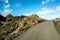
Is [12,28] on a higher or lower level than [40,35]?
higher

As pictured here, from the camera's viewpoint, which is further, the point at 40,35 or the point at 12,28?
the point at 12,28

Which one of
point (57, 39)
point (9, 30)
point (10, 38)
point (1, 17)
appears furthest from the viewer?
point (1, 17)

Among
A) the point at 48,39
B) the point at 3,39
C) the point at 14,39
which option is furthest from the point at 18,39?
the point at 48,39

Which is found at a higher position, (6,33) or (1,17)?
(1,17)

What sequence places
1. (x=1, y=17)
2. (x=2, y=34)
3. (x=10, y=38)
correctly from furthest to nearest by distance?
(x=1, y=17)
(x=2, y=34)
(x=10, y=38)

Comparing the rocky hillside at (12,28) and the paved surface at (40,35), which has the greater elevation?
the rocky hillside at (12,28)

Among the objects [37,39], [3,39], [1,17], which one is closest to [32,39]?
[37,39]

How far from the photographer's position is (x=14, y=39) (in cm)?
2098

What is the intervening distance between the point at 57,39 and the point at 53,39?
1.71ft

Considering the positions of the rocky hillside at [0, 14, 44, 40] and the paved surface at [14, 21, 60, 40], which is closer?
the paved surface at [14, 21, 60, 40]

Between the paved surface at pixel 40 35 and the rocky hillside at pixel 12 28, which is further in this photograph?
the rocky hillside at pixel 12 28

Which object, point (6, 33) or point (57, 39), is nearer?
point (57, 39)

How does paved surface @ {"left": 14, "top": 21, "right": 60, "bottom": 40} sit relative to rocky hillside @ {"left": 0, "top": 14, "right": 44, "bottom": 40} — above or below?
below

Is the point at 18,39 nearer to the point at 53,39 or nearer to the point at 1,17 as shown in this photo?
the point at 53,39
